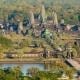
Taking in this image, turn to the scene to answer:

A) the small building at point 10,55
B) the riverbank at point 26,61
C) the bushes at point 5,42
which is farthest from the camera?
the bushes at point 5,42

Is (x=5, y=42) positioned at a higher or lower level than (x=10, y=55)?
higher

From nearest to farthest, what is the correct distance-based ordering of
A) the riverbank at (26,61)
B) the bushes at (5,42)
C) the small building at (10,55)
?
the riverbank at (26,61) < the small building at (10,55) < the bushes at (5,42)

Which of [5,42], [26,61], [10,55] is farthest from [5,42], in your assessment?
[26,61]

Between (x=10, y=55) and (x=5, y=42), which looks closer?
(x=10, y=55)

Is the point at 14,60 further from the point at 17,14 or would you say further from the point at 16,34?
the point at 17,14

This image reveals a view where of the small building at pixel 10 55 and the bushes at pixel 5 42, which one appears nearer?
the small building at pixel 10 55

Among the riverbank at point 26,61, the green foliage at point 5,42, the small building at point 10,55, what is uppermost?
the green foliage at point 5,42

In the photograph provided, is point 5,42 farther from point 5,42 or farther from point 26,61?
point 26,61

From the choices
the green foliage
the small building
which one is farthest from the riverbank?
the green foliage

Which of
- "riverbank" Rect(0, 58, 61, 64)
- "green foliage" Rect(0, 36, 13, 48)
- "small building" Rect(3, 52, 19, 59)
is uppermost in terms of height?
"green foliage" Rect(0, 36, 13, 48)

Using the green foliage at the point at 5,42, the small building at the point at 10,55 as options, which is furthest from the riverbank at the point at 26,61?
the green foliage at the point at 5,42

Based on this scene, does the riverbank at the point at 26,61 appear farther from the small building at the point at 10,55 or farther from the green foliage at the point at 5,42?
the green foliage at the point at 5,42

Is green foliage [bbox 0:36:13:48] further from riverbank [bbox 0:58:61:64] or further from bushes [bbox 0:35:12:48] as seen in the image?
riverbank [bbox 0:58:61:64]
